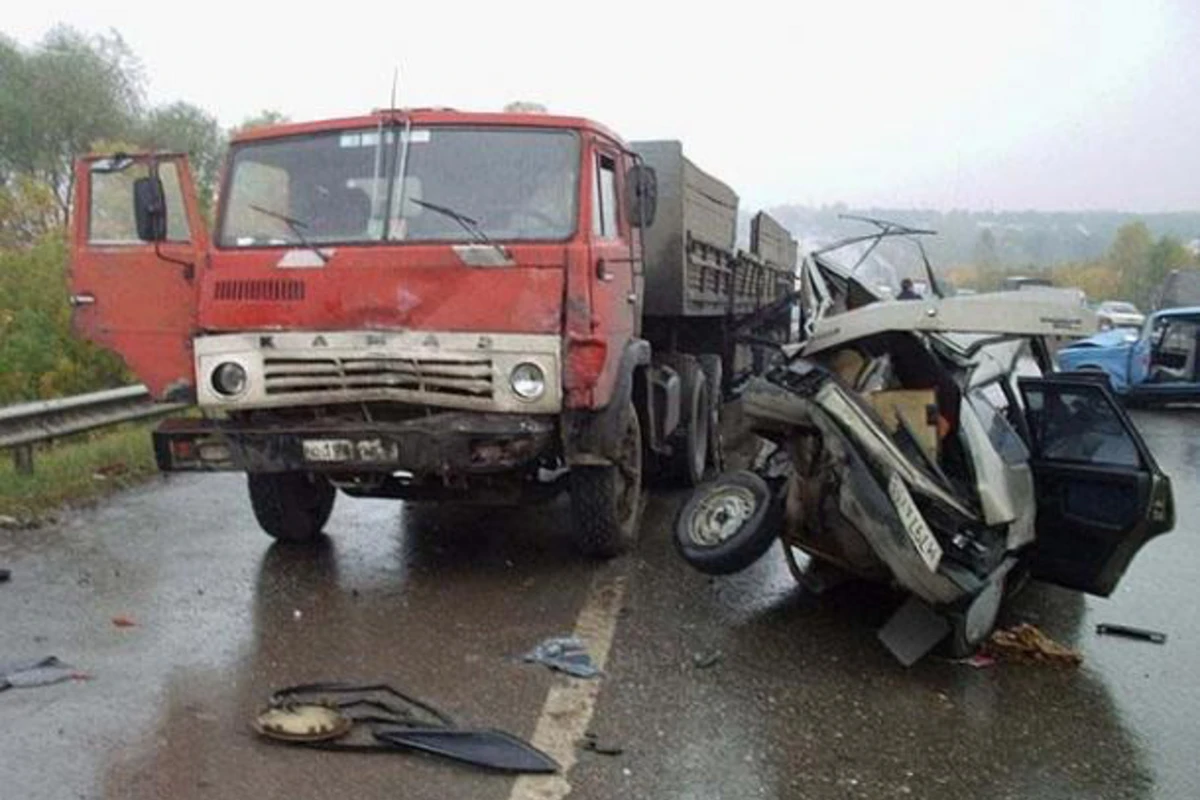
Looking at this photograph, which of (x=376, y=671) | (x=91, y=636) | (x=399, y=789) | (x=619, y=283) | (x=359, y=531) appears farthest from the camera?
(x=359, y=531)

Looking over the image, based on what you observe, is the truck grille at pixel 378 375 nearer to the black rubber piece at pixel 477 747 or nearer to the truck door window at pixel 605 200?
the truck door window at pixel 605 200

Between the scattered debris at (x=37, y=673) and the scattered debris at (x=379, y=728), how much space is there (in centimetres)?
90

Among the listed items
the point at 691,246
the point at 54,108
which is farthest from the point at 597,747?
the point at 54,108

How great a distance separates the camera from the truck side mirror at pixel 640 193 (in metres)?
6.62

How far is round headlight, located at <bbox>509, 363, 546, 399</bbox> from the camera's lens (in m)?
5.44

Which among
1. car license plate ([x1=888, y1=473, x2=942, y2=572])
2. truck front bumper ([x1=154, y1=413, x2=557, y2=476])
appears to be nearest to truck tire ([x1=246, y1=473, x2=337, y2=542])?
truck front bumper ([x1=154, y1=413, x2=557, y2=476])

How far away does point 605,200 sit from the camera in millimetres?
6379

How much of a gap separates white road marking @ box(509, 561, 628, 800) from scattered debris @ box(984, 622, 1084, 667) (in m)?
1.75

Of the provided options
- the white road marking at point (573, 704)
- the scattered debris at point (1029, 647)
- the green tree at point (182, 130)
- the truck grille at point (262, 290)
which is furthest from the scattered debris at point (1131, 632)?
the green tree at point (182, 130)

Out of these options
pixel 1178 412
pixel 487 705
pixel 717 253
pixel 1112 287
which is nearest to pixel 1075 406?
pixel 487 705

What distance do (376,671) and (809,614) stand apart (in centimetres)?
218

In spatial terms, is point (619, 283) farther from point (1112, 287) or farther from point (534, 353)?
point (1112, 287)

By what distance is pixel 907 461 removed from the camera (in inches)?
190

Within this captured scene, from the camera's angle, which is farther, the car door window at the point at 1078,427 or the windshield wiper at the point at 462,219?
the windshield wiper at the point at 462,219
